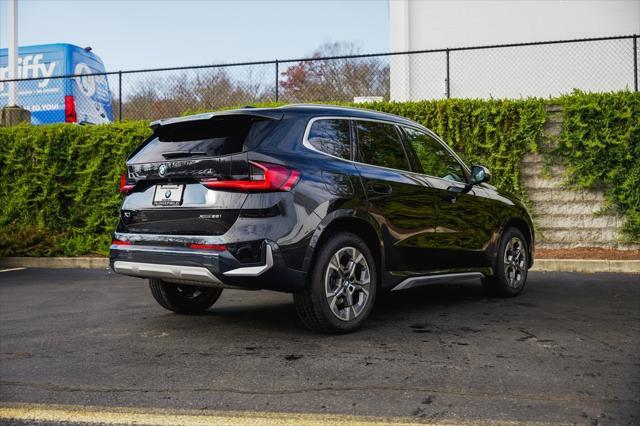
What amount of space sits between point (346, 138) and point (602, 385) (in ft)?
8.89

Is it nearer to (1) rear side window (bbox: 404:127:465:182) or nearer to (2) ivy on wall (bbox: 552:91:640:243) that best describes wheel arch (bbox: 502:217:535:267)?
(1) rear side window (bbox: 404:127:465:182)

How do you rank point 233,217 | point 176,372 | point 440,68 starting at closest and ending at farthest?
point 176,372 → point 233,217 → point 440,68

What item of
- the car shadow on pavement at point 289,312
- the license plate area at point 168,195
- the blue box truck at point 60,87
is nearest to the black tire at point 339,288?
the car shadow on pavement at point 289,312

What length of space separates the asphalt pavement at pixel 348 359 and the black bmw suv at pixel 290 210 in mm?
435

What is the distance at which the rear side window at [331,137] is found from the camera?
17.6ft

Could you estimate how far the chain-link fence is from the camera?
14305mm

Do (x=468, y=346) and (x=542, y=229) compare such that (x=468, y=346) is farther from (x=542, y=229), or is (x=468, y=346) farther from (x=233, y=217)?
(x=542, y=229)

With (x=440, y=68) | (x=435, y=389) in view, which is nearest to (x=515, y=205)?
(x=435, y=389)

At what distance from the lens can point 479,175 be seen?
22.5ft

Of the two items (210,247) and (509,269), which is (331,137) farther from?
(509,269)

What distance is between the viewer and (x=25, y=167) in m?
13.1

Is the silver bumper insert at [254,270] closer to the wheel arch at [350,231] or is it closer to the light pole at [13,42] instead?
the wheel arch at [350,231]

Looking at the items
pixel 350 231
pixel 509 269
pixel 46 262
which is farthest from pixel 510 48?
pixel 350 231

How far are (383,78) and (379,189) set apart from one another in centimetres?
1028
